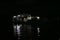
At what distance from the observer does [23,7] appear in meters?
1.08

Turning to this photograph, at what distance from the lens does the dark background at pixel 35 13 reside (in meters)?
1.07

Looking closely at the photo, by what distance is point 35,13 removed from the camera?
1073mm

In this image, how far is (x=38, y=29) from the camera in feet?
3.58

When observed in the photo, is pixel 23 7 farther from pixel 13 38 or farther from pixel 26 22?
pixel 13 38

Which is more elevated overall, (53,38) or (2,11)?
(2,11)

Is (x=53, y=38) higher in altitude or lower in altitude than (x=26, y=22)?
lower

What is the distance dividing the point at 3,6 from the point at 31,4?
0.37 m

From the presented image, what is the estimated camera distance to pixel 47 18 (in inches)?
42.4

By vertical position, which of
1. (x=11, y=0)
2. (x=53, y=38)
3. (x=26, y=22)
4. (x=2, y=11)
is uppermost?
(x=11, y=0)

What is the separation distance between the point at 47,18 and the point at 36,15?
0.49 ft

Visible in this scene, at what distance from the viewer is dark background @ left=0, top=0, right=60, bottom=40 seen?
3.50ft

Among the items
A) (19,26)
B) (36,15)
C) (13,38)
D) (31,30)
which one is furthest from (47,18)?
(13,38)

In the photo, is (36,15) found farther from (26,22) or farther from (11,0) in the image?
(11,0)

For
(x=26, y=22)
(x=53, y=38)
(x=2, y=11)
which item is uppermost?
(x=2, y=11)
